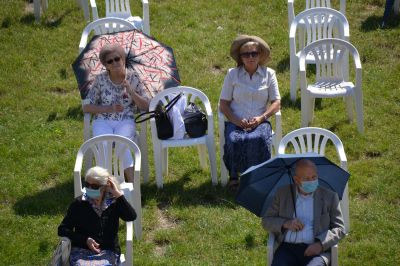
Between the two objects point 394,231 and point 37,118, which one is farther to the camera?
point 37,118

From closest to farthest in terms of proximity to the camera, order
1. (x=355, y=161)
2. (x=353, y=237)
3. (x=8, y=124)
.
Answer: (x=353, y=237) < (x=355, y=161) < (x=8, y=124)

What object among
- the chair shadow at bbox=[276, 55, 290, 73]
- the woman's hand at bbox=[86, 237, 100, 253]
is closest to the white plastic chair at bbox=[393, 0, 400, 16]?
the chair shadow at bbox=[276, 55, 290, 73]

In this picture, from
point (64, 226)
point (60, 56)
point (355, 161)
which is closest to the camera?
point (64, 226)

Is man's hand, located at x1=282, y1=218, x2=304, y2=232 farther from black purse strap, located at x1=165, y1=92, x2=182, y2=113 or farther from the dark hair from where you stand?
the dark hair

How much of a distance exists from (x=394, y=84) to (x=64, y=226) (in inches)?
226

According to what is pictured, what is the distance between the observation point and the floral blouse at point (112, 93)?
9898 millimetres

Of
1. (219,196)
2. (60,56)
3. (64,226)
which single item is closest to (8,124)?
(60,56)

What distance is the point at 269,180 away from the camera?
308 inches

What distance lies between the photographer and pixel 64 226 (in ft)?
25.8

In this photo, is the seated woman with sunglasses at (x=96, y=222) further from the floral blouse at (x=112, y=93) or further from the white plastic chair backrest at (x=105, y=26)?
the white plastic chair backrest at (x=105, y=26)

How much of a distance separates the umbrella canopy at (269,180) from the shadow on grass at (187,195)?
5.80 ft

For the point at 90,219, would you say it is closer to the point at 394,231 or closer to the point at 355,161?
the point at 394,231

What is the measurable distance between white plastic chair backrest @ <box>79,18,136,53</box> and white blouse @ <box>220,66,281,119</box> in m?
2.02

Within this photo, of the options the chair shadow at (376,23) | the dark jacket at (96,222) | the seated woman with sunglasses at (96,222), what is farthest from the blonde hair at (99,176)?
the chair shadow at (376,23)
